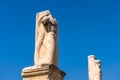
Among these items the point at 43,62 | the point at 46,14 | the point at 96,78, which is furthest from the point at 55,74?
the point at 96,78

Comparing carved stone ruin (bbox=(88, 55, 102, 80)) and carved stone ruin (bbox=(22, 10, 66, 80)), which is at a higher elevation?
carved stone ruin (bbox=(88, 55, 102, 80))

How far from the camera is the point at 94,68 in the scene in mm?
23500

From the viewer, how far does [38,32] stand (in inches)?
437

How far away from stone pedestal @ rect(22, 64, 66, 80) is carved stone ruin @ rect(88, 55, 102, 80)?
12848 millimetres

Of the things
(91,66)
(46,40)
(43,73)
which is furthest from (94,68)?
(43,73)

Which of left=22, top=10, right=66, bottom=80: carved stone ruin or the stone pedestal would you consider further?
left=22, top=10, right=66, bottom=80: carved stone ruin

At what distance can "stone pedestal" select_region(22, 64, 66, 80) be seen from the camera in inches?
395

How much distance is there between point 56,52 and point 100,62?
13395 mm

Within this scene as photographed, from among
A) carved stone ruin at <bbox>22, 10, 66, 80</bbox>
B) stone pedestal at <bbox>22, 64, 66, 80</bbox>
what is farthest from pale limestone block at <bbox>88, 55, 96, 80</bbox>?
stone pedestal at <bbox>22, 64, 66, 80</bbox>

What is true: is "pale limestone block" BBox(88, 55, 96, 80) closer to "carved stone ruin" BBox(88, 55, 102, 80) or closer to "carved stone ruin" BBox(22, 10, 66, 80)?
"carved stone ruin" BBox(88, 55, 102, 80)

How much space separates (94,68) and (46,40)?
13288mm

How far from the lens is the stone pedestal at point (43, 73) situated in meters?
10.0

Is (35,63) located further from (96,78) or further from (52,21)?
(96,78)

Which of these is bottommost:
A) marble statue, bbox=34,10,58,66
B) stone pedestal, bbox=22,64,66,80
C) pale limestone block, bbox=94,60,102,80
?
stone pedestal, bbox=22,64,66,80
